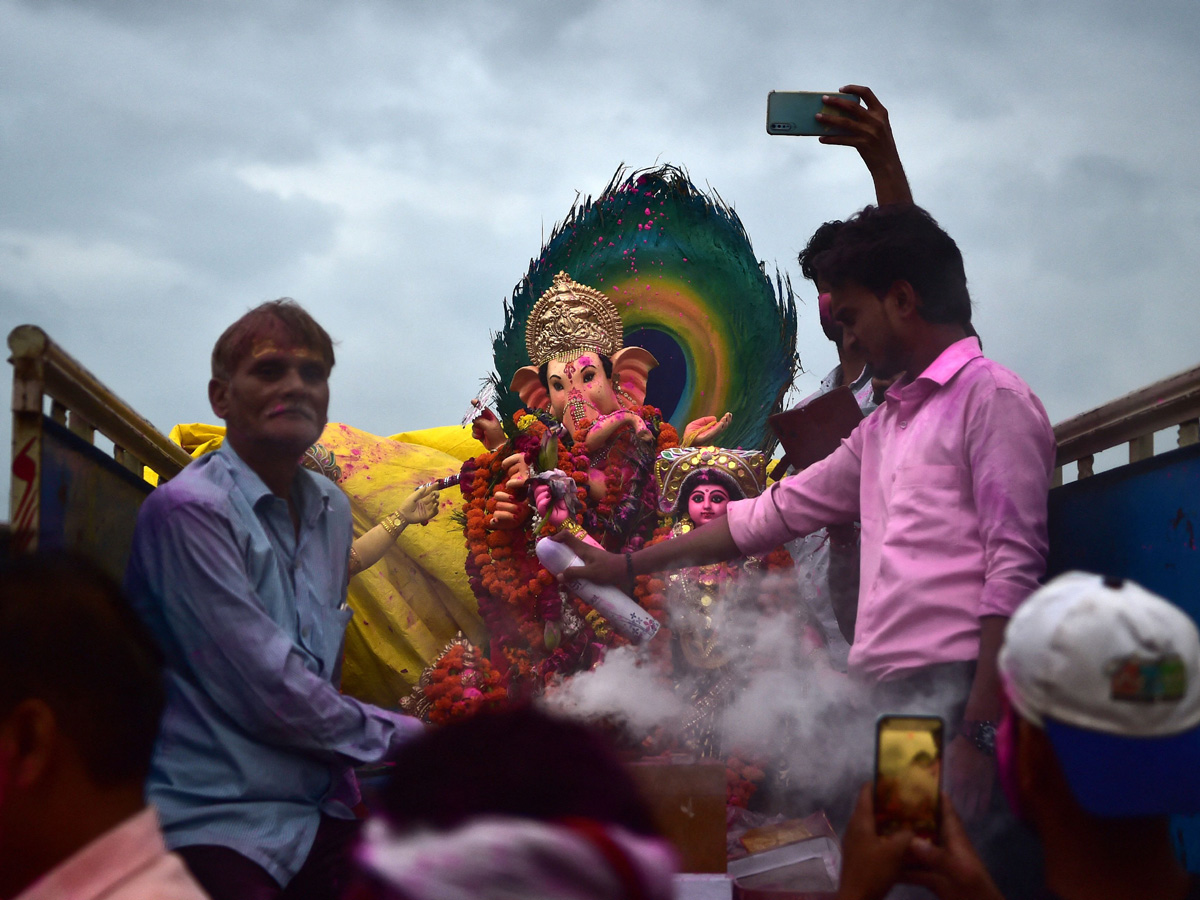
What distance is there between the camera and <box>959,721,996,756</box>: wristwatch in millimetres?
2162

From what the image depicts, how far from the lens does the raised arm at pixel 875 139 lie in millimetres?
3270

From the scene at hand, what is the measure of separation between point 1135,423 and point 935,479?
0.52 meters

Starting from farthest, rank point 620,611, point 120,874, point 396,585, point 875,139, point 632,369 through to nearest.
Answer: point 396,585 → point 632,369 → point 620,611 → point 875,139 → point 120,874

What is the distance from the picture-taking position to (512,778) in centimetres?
→ 90

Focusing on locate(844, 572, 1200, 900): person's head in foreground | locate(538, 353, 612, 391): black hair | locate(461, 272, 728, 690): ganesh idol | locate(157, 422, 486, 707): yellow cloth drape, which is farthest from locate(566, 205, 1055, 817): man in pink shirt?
locate(157, 422, 486, 707): yellow cloth drape

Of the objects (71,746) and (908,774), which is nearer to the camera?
(71,746)

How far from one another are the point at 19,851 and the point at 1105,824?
51.7 inches

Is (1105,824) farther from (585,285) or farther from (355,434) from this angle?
(355,434)

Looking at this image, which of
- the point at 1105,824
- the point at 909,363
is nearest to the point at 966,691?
the point at 909,363

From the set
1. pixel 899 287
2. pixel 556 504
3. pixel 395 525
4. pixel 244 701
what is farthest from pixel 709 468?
pixel 244 701

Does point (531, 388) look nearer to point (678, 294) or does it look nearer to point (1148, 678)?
point (678, 294)

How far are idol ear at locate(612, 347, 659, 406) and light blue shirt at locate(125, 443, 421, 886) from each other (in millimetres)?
3328

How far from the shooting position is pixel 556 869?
2.81 ft

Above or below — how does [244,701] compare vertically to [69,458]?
below
